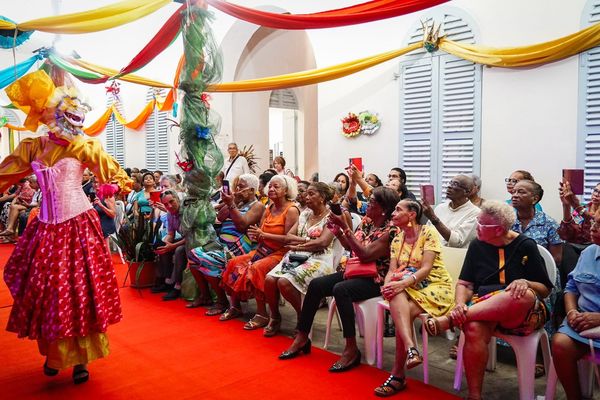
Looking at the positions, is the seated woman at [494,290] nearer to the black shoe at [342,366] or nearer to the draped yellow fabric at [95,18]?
the black shoe at [342,366]

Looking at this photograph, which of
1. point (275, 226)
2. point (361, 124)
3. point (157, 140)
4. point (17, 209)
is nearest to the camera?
point (275, 226)

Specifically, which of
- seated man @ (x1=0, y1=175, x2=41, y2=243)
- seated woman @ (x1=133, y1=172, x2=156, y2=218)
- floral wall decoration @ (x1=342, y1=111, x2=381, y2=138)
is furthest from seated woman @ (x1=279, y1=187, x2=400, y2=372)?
seated man @ (x1=0, y1=175, x2=41, y2=243)

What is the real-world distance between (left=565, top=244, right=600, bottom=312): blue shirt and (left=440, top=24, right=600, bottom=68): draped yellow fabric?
249 cm

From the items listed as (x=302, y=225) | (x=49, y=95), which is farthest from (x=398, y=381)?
(x=49, y=95)

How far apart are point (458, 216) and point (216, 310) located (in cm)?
211

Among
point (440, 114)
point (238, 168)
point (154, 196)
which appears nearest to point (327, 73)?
point (440, 114)

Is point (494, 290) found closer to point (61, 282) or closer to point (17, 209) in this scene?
point (61, 282)

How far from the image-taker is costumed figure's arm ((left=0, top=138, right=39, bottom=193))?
9.48ft

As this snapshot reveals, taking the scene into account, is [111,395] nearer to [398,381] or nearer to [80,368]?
[80,368]

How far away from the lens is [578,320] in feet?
7.62

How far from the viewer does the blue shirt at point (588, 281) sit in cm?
239

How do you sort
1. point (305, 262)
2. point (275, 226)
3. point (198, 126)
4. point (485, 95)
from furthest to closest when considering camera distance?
1. point (485, 95)
2. point (198, 126)
3. point (275, 226)
4. point (305, 262)

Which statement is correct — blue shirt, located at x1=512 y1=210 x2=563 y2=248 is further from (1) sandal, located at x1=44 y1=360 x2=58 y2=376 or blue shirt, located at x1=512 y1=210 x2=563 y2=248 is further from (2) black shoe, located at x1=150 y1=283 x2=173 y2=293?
(2) black shoe, located at x1=150 y1=283 x2=173 y2=293

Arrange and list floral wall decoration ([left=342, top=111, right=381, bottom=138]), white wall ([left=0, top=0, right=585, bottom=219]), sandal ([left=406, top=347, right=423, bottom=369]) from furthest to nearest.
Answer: floral wall decoration ([left=342, top=111, right=381, bottom=138]) < white wall ([left=0, top=0, right=585, bottom=219]) < sandal ([left=406, top=347, right=423, bottom=369])
